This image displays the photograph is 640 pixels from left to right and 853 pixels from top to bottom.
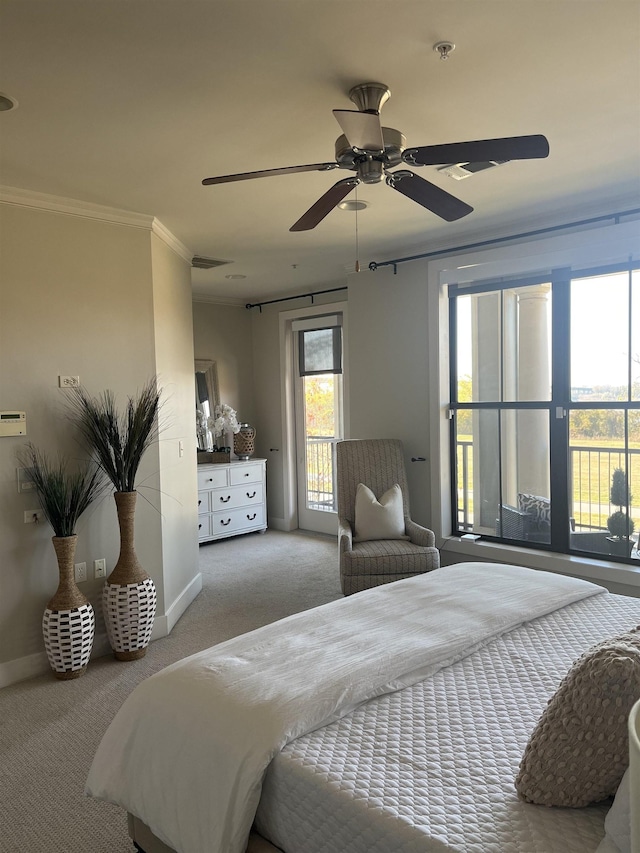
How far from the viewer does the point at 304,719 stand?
1.53 meters

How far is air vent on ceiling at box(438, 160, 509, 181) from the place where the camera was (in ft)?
9.72

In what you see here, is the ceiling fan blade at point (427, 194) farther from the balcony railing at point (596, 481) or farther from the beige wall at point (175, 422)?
the balcony railing at point (596, 481)

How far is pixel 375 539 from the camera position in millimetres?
4258

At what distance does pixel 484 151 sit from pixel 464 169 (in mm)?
1137

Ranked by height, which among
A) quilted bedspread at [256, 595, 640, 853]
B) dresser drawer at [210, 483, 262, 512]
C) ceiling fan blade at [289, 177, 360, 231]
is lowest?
dresser drawer at [210, 483, 262, 512]

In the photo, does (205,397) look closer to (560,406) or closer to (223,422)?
(223,422)

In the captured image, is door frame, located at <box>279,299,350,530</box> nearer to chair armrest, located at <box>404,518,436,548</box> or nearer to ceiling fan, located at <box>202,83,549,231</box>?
chair armrest, located at <box>404,518,436,548</box>

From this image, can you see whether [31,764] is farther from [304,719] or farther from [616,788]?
[616,788]

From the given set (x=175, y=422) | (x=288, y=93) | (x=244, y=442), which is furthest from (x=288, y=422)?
(x=288, y=93)

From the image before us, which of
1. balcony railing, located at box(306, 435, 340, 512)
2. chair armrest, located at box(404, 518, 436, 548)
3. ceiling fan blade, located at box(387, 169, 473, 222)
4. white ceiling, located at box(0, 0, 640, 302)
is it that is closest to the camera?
white ceiling, located at box(0, 0, 640, 302)

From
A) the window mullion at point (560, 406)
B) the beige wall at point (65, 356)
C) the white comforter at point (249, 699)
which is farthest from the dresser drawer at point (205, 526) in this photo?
the white comforter at point (249, 699)

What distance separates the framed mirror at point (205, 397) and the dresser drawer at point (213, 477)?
40 centimetres

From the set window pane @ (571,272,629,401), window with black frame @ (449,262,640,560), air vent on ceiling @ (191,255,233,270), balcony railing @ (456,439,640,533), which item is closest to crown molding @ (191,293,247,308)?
air vent on ceiling @ (191,255,233,270)

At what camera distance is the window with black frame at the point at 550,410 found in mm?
3805
